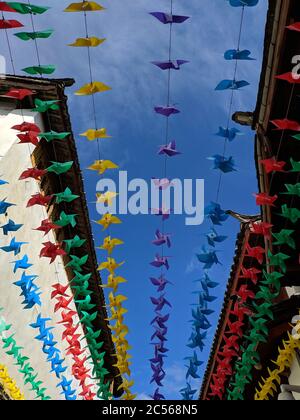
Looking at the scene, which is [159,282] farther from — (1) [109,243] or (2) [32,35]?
(2) [32,35]

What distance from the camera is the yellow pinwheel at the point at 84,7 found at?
4766 millimetres

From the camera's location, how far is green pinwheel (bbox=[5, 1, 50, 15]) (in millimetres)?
5012

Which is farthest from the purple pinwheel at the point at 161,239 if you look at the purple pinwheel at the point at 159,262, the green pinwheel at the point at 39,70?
the green pinwheel at the point at 39,70

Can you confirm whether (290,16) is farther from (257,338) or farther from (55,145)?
(55,145)

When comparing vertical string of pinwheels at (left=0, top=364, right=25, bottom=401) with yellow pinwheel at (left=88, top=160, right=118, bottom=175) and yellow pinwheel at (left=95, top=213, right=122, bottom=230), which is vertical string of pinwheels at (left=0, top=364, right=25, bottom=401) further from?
yellow pinwheel at (left=88, top=160, right=118, bottom=175)

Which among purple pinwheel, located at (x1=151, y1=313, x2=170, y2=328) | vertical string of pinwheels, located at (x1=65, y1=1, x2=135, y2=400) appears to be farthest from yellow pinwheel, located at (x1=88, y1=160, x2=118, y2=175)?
purple pinwheel, located at (x1=151, y1=313, x2=170, y2=328)

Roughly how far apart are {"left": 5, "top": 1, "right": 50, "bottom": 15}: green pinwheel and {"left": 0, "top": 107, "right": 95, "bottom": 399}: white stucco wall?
5536 mm

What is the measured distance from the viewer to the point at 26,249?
12.0 metres

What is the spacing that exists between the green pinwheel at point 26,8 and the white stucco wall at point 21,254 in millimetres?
5536

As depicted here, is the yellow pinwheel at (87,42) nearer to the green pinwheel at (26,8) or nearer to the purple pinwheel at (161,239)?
the green pinwheel at (26,8)

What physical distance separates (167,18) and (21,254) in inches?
326
